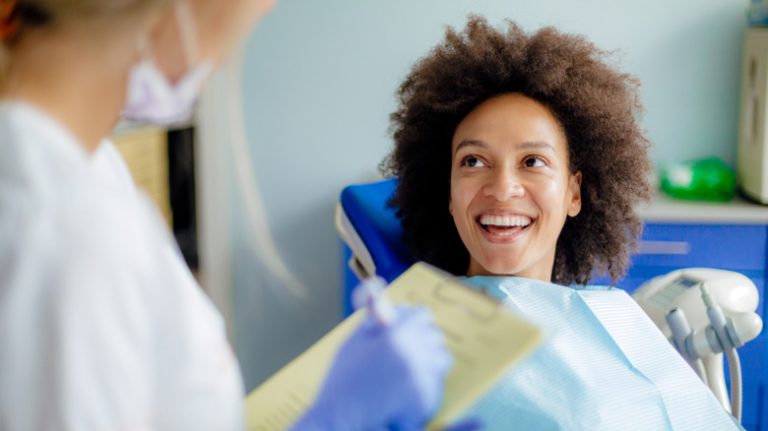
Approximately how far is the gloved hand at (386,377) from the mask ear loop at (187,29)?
0.26m

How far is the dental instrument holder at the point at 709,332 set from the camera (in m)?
1.42

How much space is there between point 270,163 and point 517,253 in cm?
146

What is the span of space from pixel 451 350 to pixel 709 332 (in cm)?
82

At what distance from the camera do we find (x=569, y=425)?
4.05 ft

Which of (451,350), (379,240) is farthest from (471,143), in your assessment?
(451,350)

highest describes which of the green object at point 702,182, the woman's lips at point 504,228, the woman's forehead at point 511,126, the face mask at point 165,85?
the face mask at point 165,85

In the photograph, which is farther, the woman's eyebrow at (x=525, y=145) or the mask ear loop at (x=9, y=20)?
the woman's eyebrow at (x=525, y=145)

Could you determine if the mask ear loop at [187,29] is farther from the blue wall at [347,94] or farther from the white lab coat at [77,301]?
the blue wall at [347,94]

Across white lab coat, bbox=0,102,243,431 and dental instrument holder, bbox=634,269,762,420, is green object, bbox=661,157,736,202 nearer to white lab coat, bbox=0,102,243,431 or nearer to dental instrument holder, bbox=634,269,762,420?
dental instrument holder, bbox=634,269,762,420

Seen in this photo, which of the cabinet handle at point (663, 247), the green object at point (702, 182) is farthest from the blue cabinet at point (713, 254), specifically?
the green object at point (702, 182)

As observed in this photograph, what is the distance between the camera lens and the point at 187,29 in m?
0.74

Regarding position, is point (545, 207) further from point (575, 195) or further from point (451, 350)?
point (451, 350)

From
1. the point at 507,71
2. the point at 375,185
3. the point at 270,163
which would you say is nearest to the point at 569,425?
the point at 507,71

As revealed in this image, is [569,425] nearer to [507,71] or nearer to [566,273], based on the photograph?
[566,273]
